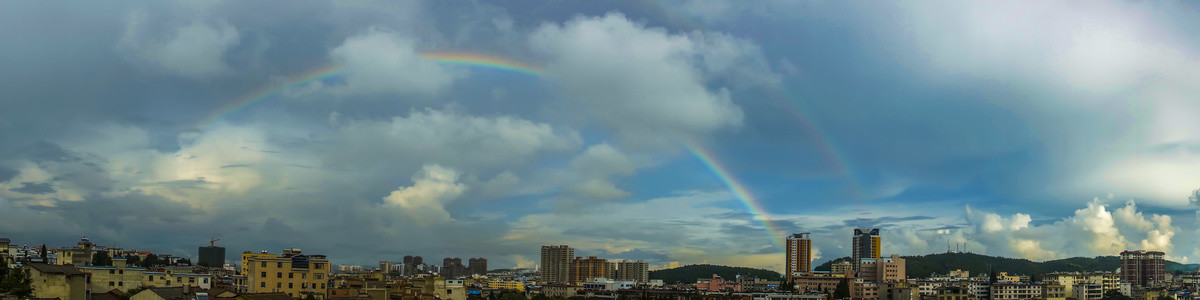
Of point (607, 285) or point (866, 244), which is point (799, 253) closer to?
point (866, 244)

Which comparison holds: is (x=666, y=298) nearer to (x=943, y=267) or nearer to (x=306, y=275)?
(x=306, y=275)

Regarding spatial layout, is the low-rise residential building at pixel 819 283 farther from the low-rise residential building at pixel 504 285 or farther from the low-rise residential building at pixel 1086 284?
the low-rise residential building at pixel 504 285

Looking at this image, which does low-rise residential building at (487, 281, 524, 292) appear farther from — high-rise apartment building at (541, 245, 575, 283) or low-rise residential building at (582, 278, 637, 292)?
high-rise apartment building at (541, 245, 575, 283)

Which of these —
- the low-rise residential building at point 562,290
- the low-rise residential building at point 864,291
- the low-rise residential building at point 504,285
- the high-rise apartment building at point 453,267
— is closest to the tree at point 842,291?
the low-rise residential building at point 864,291

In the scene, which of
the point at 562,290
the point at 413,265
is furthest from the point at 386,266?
the point at 562,290

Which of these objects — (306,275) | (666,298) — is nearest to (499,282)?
(666,298)

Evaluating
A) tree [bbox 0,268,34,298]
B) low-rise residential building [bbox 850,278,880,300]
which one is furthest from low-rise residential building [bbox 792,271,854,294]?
tree [bbox 0,268,34,298]
